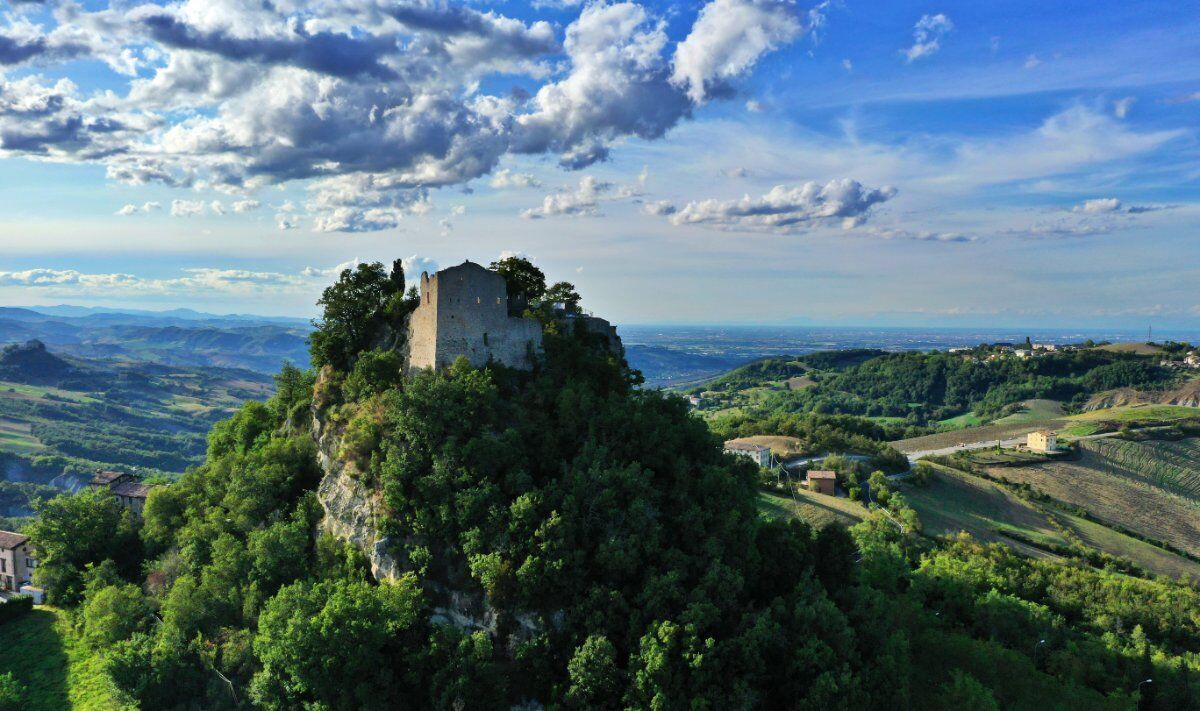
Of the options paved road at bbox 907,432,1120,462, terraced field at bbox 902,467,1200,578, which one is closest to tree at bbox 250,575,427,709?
terraced field at bbox 902,467,1200,578

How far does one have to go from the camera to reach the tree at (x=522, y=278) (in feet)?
157

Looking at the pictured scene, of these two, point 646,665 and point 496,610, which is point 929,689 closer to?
point 646,665

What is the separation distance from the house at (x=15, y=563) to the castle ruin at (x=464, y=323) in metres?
40.4

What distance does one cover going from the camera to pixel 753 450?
95625 millimetres

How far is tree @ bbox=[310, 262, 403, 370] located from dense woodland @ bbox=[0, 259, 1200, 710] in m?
0.14

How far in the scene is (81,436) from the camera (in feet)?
638

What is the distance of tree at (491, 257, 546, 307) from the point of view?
4778cm

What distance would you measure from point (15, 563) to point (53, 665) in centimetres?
2225

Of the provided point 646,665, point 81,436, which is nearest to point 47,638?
point 646,665

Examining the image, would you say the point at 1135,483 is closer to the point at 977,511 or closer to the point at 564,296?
the point at 977,511

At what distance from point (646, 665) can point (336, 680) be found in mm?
13198

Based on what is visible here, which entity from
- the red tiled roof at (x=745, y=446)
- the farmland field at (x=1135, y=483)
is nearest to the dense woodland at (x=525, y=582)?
the red tiled roof at (x=745, y=446)

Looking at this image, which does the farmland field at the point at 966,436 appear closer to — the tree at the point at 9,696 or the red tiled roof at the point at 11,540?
the red tiled roof at the point at 11,540

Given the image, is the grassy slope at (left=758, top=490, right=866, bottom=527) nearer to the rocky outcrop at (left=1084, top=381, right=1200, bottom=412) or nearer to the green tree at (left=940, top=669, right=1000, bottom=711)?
the green tree at (left=940, top=669, right=1000, bottom=711)
